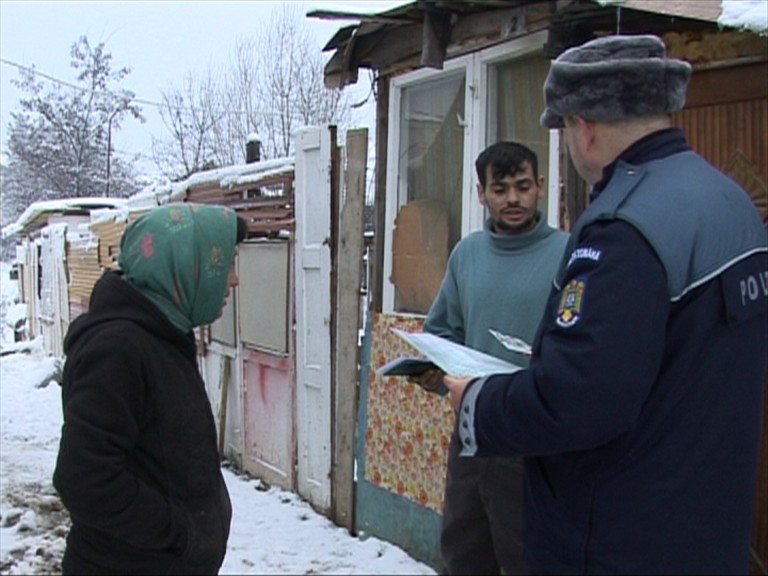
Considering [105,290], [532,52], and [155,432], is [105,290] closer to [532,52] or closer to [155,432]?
[155,432]

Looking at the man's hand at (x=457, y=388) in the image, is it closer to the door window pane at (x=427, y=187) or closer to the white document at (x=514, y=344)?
the white document at (x=514, y=344)

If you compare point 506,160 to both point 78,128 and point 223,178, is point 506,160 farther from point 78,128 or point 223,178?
point 78,128

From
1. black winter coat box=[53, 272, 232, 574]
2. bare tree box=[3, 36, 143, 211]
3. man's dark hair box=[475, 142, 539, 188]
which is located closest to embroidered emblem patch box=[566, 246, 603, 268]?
black winter coat box=[53, 272, 232, 574]

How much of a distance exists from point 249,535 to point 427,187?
239 centimetres

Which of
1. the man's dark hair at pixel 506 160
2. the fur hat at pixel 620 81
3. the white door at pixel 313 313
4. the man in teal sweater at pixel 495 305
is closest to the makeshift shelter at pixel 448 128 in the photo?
the white door at pixel 313 313

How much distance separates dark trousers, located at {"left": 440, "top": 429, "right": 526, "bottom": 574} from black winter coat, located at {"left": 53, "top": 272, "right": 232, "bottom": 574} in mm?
893

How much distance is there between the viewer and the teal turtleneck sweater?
9.87ft

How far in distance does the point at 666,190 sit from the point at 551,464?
56 centimetres

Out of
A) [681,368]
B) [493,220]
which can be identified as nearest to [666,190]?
[681,368]

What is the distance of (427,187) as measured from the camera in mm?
5066

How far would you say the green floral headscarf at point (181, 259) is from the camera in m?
2.34

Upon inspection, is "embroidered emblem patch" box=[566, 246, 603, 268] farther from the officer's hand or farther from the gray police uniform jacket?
the officer's hand

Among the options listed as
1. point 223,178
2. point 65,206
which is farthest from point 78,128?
point 223,178

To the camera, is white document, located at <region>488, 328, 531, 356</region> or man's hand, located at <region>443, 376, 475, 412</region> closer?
man's hand, located at <region>443, 376, 475, 412</region>
